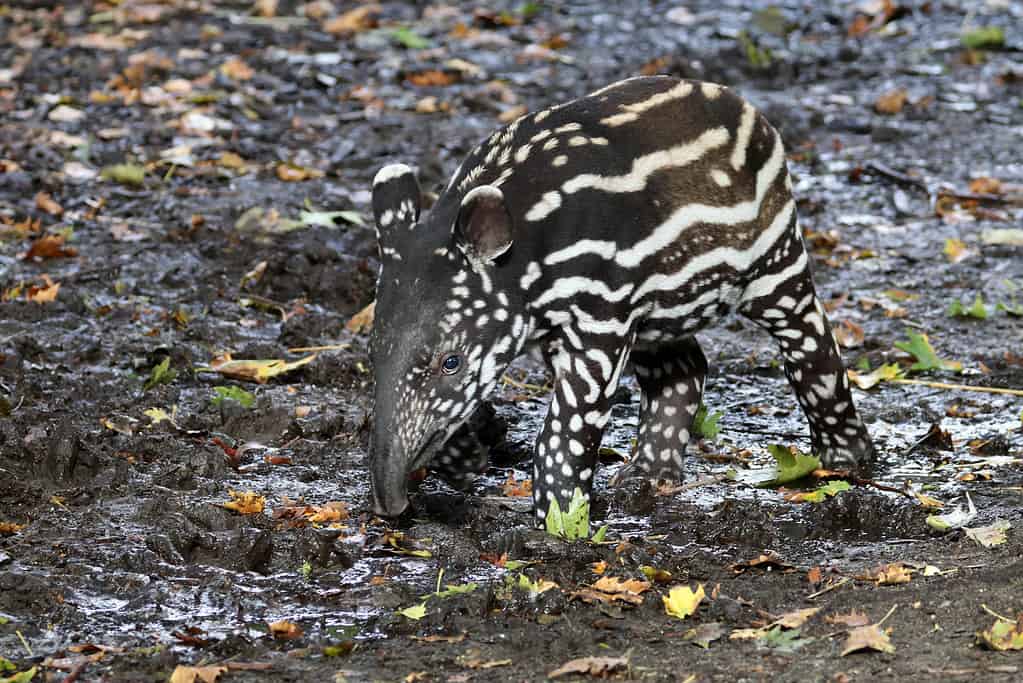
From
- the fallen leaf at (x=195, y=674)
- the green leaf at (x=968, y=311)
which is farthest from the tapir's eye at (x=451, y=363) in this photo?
the green leaf at (x=968, y=311)

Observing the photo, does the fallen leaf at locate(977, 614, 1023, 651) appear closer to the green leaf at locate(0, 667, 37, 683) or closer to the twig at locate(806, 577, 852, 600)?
the twig at locate(806, 577, 852, 600)

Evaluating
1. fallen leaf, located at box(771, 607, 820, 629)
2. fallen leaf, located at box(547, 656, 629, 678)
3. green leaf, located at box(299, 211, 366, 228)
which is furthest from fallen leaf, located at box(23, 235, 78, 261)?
fallen leaf, located at box(771, 607, 820, 629)

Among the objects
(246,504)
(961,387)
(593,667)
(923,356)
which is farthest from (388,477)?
(923,356)

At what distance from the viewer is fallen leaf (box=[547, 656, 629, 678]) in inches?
186

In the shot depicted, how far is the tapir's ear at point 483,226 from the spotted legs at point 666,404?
1438 mm

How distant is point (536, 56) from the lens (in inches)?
542

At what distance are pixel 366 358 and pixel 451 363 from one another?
250 cm

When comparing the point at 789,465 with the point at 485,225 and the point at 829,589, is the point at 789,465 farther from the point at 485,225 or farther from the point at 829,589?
the point at 485,225

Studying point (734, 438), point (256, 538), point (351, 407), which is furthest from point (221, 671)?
point (734, 438)

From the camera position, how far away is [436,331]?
558 centimetres

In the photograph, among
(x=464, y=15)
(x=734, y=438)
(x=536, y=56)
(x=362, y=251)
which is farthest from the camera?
(x=464, y=15)

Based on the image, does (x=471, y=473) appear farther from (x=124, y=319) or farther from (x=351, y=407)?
(x=124, y=319)

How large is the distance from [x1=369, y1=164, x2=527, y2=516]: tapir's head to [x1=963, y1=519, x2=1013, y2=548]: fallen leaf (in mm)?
1969

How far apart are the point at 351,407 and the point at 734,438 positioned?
195 cm
